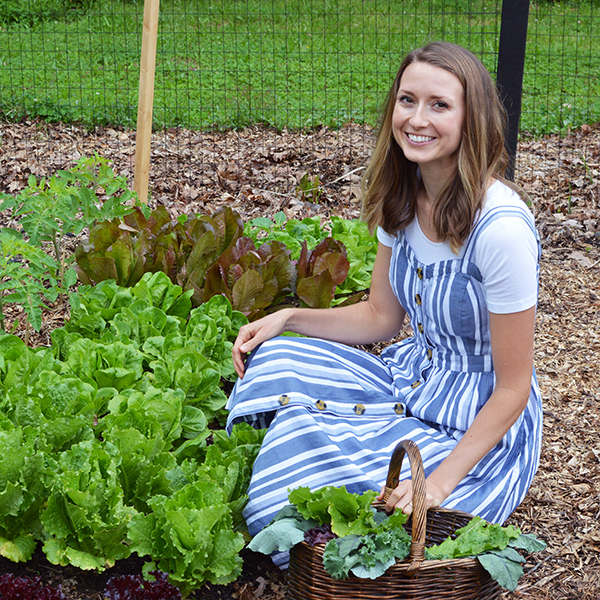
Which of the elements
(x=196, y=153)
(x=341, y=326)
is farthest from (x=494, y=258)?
(x=196, y=153)

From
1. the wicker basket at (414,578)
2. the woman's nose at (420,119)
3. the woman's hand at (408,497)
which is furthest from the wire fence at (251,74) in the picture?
the wicker basket at (414,578)

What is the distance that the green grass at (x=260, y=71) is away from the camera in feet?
21.6

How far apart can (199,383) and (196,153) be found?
147 inches

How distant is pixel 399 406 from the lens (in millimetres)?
2258

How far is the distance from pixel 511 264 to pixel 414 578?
826 mm

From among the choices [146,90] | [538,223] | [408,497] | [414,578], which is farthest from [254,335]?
[538,223]

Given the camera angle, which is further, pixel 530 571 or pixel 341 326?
pixel 341 326

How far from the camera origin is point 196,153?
19.0 ft

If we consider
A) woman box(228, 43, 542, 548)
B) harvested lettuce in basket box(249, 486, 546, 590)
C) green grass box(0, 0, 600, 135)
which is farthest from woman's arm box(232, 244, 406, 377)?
green grass box(0, 0, 600, 135)

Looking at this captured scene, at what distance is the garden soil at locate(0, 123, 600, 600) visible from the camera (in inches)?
83.3

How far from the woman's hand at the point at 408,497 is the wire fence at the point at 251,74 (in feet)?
9.48

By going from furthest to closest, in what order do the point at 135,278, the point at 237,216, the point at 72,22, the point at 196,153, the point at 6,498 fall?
1. the point at 72,22
2. the point at 196,153
3. the point at 237,216
4. the point at 135,278
5. the point at 6,498

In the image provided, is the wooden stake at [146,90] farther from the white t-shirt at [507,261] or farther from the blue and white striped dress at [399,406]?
the white t-shirt at [507,261]

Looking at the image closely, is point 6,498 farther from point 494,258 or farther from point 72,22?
point 72,22
